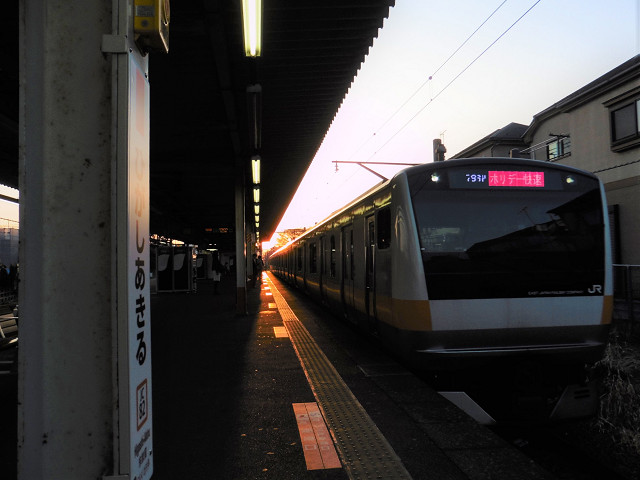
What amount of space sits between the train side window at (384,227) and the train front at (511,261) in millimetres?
670

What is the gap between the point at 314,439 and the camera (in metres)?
3.63

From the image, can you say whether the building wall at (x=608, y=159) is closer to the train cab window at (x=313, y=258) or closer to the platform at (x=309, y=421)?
the train cab window at (x=313, y=258)

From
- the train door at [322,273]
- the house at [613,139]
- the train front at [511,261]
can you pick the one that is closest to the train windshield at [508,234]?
the train front at [511,261]

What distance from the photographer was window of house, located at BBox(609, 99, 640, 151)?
52.6 feet

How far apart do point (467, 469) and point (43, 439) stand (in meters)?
2.43

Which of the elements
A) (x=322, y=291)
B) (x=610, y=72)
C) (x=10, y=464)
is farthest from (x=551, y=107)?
(x=10, y=464)

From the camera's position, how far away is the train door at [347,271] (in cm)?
823

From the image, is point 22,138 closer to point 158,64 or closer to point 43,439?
point 43,439

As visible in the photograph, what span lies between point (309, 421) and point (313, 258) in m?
9.90

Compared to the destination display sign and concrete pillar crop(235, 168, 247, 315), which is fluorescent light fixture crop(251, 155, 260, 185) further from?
the destination display sign

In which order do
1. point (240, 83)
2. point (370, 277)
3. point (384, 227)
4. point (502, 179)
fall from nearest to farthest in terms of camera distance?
point (502, 179)
point (384, 227)
point (370, 277)
point (240, 83)

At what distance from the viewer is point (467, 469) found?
3.11 m

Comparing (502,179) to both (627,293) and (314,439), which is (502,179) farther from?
(627,293)

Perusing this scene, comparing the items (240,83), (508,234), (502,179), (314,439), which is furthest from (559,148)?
(314,439)
